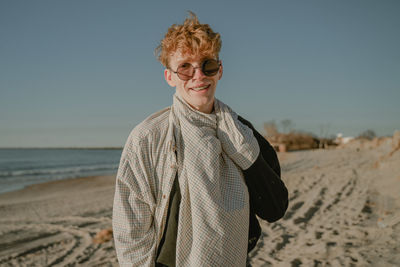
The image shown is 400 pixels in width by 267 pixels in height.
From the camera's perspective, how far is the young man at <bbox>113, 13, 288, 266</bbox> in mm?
1425

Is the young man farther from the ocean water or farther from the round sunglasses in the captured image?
the ocean water

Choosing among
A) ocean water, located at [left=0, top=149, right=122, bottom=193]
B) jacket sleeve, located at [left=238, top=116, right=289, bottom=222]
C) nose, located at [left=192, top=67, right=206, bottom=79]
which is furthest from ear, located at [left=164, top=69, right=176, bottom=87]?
ocean water, located at [left=0, top=149, right=122, bottom=193]

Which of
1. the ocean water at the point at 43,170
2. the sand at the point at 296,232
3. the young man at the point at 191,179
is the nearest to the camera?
the young man at the point at 191,179

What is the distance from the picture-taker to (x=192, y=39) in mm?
1528

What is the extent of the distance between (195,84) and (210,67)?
0.14 m

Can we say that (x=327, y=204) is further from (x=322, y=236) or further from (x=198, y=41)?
(x=198, y=41)

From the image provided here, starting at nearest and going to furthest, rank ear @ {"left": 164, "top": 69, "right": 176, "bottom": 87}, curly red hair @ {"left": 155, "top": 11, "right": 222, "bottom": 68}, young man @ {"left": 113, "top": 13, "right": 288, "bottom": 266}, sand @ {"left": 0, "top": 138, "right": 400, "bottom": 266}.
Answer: young man @ {"left": 113, "top": 13, "right": 288, "bottom": 266}, curly red hair @ {"left": 155, "top": 11, "right": 222, "bottom": 68}, ear @ {"left": 164, "top": 69, "right": 176, "bottom": 87}, sand @ {"left": 0, "top": 138, "right": 400, "bottom": 266}

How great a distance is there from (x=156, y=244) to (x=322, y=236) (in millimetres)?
3938

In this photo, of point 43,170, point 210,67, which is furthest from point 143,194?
point 43,170

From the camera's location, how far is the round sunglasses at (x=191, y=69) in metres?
1.59

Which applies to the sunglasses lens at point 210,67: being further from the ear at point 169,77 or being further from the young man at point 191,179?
the ear at point 169,77

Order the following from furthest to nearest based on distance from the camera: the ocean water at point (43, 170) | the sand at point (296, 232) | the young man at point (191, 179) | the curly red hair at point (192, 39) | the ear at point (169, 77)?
the ocean water at point (43, 170)
the sand at point (296, 232)
the ear at point (169, 77)
the curly red hair at point (192, 39)
the young man at point (191, 179)

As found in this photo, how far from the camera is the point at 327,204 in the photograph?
664 centimetres

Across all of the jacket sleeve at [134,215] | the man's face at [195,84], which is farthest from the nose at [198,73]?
the jacket sleeve at [134,215]
